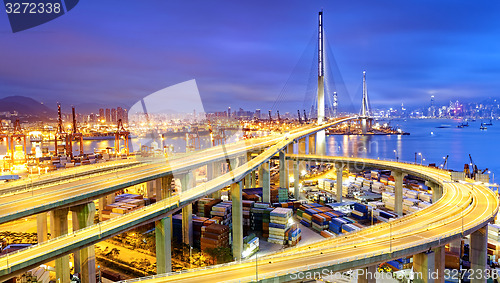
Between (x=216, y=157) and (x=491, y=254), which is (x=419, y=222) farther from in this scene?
(x=216, y=157)

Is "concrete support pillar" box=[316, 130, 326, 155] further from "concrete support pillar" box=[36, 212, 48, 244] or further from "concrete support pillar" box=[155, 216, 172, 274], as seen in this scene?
"concrete support pillar" box=[36, 212, 48, 244]

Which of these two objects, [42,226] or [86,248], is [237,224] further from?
[42,226]

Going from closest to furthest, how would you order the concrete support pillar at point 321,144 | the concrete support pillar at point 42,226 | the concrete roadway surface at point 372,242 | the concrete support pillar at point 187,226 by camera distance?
the concrete roadway surface at point 372,242, the concrete support pillar at point 42,226, the concrete support pillar at point 187,226, the concrete support pillar at point 321,144

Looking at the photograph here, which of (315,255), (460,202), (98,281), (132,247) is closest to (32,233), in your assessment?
(132,247)

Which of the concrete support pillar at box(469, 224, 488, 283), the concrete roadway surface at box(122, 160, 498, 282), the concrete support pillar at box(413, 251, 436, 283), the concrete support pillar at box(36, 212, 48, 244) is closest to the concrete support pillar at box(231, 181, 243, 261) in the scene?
the concrete roadway surface at box(122, 160, 498, 282)

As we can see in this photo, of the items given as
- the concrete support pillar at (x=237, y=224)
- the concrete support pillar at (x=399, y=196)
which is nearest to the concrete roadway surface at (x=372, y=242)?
the concrete support pillar at (x=237, y=224)

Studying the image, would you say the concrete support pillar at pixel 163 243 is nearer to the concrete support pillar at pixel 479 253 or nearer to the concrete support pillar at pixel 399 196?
the concrete support pillar at pixel 479 253

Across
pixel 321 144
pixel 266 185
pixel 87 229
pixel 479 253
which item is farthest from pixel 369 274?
pixel 321 144
